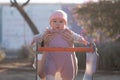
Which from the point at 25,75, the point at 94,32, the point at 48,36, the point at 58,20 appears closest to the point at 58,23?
the point at 58,20

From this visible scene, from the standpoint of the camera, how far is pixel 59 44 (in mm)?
5785

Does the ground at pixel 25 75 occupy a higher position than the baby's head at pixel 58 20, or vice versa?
the baby's head at pixel 58 20

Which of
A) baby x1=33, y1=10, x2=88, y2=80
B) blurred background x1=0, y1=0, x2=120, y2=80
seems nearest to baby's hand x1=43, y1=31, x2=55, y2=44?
baby x1=33, y1=10, x2=88, y2=80

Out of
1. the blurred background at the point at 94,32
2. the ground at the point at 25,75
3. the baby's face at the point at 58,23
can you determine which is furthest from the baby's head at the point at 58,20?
the ground at the point at 25,75

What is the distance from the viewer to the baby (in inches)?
224

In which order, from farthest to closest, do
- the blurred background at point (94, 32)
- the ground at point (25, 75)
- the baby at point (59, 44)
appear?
the blurred background at point (94, 32) → the ground at point (25, 75) → the baby at point (59, 44)

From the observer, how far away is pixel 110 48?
15391 mm

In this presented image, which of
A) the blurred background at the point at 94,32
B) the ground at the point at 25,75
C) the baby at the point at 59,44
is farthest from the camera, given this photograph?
the blurred background at the point at 94,32

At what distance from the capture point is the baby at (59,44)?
5.70 meters

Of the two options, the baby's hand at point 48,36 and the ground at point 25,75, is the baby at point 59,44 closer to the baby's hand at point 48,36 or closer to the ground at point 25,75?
the baby's hand at point 48,36

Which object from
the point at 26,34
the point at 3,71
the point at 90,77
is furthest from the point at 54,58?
the point at 26,34

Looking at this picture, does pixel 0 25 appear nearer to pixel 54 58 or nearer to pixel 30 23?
pixel 30 23

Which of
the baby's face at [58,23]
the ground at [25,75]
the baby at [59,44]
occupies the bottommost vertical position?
the ground at [25,75]

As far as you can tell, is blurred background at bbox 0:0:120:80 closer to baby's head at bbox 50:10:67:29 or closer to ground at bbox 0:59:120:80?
ground at bbox 0:59:120:80
